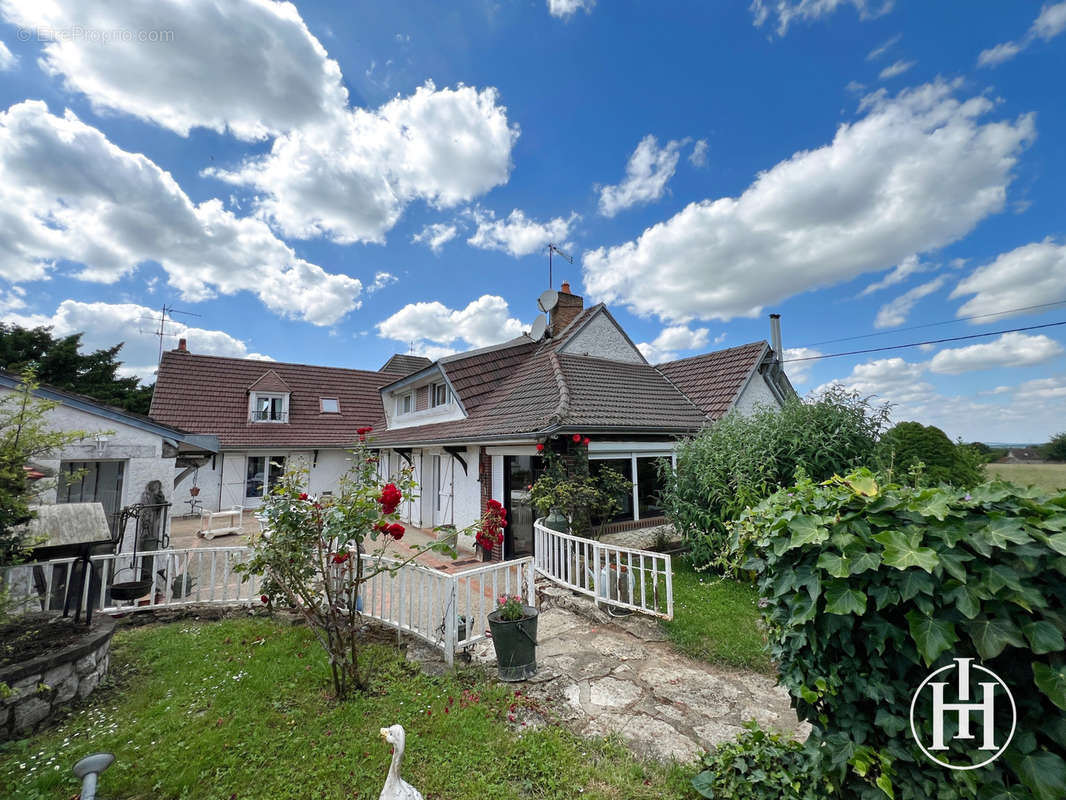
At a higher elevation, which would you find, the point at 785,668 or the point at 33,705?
the point at 785,668

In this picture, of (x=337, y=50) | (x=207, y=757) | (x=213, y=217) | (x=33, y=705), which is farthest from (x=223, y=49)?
(x=207, y=757)

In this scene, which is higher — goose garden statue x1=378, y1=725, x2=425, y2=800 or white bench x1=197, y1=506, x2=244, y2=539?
goose garden statue x1=378, y1=725, x2=425, y2=800

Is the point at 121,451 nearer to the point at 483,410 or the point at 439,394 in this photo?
the point at 439,394

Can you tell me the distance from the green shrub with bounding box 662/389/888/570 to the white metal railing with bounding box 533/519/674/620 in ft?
4.66

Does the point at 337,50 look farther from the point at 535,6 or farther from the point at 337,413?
the point at 337,413

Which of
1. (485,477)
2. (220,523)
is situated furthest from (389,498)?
(220,523)

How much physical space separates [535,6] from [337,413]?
691 inches

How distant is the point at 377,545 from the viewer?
400 inches

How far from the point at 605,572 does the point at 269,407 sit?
1828 centimetres

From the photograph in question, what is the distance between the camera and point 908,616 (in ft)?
5.96

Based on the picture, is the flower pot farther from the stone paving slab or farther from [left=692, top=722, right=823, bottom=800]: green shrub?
[left=692, top=722, right=823, bottom=800]: green shrub

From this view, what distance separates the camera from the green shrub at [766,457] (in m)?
7.17

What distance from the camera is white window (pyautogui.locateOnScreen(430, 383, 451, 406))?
12250mm

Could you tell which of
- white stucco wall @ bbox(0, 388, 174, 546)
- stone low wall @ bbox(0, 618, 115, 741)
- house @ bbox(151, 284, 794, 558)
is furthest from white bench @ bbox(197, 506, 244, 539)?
stone low wall @ bbox(0, 618, 115, 741)
